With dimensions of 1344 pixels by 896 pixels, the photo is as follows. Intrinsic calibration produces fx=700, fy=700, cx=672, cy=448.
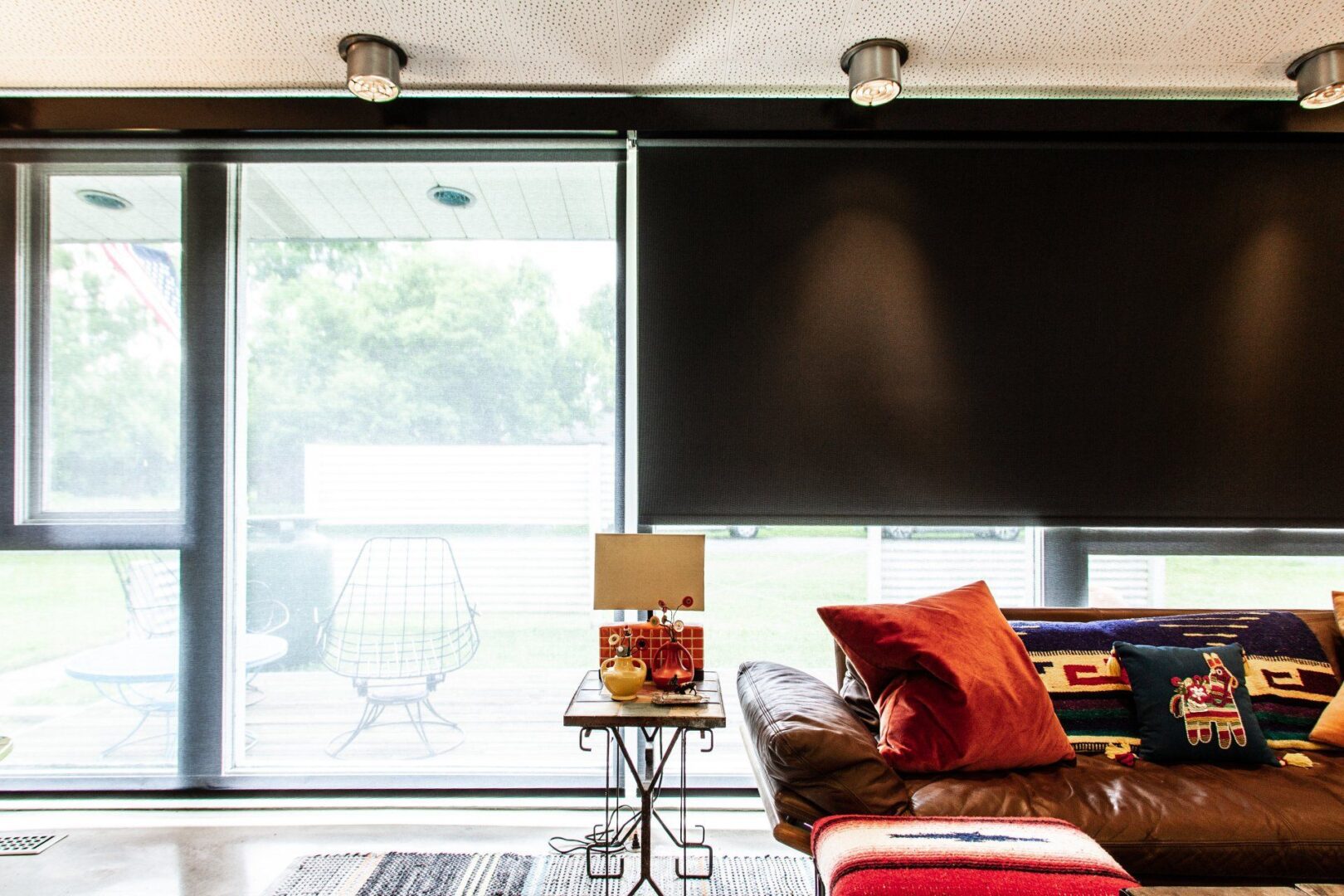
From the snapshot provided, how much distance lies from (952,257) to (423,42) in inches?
80.6

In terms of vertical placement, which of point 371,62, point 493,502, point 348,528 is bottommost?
point 348,528

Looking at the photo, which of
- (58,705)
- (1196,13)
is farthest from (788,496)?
(58,705)

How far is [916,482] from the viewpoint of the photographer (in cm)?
265

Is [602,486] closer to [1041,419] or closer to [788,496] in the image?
[788,496]

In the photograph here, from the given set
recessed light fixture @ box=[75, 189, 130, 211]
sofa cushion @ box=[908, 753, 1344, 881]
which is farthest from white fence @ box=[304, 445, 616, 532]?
sofa cushion @ box=[908, 753, 1344, 881]

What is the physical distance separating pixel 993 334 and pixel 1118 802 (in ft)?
5.28

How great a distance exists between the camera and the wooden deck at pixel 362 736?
9.07ft

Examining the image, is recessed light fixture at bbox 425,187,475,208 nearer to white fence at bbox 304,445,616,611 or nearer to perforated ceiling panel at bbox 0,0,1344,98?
perforated ceiling panel at bbox 0,0,1344,98

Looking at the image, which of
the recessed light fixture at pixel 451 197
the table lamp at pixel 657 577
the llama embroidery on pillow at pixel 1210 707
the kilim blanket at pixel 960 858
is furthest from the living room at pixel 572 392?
the kilim blanket at pixel 960 858

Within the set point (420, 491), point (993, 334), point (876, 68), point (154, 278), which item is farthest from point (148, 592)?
point (993, 334)

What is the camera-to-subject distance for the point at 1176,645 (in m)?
2.28

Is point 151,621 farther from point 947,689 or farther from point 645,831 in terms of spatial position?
point 947,689

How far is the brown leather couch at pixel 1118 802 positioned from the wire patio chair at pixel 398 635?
1411 millimetres

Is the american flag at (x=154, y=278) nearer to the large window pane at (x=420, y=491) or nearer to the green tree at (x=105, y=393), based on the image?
the green tree at (x=105, y=393)
